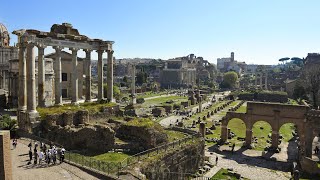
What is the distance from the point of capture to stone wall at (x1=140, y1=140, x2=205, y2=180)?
21047 millimetres

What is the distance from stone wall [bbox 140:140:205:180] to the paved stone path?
4266mm

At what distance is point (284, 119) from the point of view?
37344mm

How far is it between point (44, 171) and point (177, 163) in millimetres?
10472

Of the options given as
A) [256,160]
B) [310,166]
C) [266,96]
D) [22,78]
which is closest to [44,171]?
[22,78]

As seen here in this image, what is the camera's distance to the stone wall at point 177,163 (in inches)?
829

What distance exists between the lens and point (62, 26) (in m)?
30.9

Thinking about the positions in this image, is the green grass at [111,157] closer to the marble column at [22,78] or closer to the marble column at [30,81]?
the marble column at [30,81]

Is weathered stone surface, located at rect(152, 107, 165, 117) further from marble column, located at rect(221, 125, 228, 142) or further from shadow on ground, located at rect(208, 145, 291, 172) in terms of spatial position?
shadow on ground, located at rect(208, 145, 291, 172)

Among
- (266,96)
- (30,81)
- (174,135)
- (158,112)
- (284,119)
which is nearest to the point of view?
(30,81)

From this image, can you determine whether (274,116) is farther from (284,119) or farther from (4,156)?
(4,156)

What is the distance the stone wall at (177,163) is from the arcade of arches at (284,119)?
38.5ft

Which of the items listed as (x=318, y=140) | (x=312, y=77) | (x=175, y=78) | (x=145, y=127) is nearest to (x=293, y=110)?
(x=318, y=140)

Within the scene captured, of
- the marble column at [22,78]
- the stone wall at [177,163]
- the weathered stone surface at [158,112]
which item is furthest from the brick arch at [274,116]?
the marble column at [22,78]

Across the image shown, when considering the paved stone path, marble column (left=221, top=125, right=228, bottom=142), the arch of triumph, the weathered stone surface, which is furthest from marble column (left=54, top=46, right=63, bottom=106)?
the weathered stone surface
